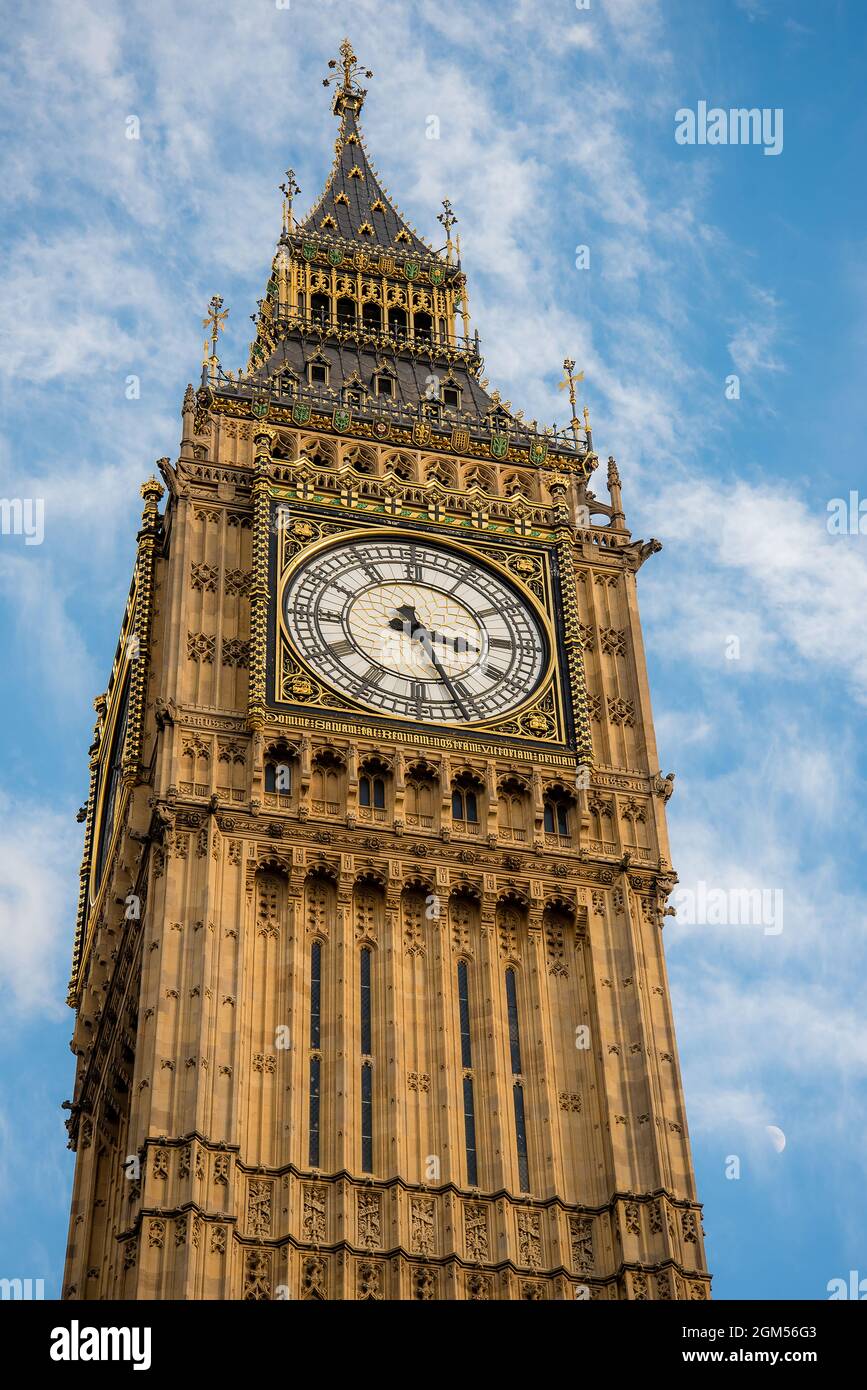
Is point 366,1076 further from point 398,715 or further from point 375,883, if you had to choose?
point 398,715

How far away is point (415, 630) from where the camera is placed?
→ 175 ft

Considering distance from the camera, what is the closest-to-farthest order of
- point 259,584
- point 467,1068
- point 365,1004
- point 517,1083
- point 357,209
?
point 467,1068
point 517,1083
point 365,1004
point 259,584
point 357,209

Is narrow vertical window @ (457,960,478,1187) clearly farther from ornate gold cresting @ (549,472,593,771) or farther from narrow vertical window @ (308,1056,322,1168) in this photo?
ornate gold cresting @ (549,472,593,771)

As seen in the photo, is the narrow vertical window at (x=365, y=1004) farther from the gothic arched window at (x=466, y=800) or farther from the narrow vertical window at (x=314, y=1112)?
the gothic arched window at (x=466, y=800)

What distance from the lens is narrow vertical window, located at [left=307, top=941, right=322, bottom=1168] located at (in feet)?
149

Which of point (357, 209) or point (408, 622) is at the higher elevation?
point (357, 209)

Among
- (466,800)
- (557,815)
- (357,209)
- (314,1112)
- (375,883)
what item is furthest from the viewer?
(357,209)

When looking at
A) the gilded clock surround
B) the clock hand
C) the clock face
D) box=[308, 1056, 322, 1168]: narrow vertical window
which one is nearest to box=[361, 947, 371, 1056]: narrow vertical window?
box=[308, 1056, 322, 1168]: narrow vertical window

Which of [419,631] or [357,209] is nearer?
[419,631]

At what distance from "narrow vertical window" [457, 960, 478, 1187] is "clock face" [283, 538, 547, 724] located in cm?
549

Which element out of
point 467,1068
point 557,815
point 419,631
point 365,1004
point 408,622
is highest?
point 408,622

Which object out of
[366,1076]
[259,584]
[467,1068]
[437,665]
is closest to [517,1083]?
[467,1068]

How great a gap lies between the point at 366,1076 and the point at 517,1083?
2745mm

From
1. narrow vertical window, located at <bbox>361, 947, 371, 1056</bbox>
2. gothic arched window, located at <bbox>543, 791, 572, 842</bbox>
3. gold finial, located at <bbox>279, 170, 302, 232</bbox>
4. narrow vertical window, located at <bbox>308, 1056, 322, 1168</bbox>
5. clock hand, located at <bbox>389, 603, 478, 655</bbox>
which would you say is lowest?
narrow vertical window, located at <bbox>308, 1056, 322, 1168</bbox>
